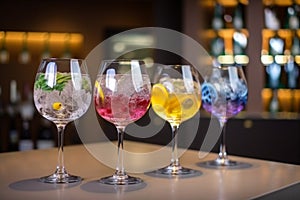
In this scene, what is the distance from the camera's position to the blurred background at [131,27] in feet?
13.1

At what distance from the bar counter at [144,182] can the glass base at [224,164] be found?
0.07 ft

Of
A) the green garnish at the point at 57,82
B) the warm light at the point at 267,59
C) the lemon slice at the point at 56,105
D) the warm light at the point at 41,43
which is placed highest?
the warm light at the point at 41,43

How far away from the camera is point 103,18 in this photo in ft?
14.3

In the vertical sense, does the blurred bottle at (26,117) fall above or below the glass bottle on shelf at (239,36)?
below

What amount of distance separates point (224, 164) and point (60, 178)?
1.37ft

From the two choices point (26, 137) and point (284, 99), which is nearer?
point (26, 137)

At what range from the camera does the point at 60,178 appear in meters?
0.88

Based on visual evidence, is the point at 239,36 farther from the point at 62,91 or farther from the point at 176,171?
the point at 62,91

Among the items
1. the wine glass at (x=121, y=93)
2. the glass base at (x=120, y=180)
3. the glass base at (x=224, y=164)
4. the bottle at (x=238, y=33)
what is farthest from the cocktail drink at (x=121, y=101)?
the bottle at (x=238, y=33)

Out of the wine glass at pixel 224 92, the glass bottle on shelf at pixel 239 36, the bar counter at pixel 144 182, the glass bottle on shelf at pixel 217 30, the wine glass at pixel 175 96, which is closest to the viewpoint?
the bar counter at pixel 144 182

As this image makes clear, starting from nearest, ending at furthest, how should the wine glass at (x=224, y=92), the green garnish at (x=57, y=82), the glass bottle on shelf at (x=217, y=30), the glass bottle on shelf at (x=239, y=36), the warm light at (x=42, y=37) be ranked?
the green garnish at (x=57, y=82) → the wine glass at (x=224, y=92) → the warm light at (x=42, y=37) → the glass bottle on shelf at (x=239, y=36) → the glass bottle on shelf at (x=217, y=30)

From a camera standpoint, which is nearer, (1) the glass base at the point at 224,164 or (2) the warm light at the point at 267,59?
(1) the glass base at the point at 224,164

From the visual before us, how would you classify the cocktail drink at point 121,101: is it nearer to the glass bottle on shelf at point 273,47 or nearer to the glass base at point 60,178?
the glass base at point 60,178

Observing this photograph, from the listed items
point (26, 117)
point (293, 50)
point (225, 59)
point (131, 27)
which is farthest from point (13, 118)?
point (293, 50)
